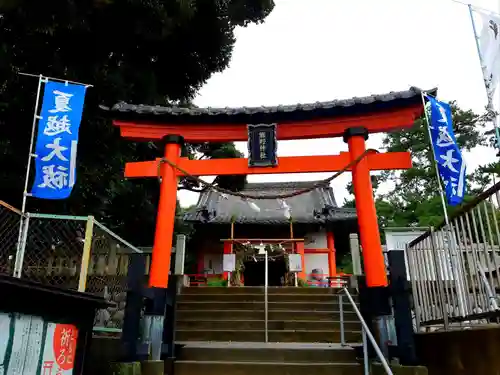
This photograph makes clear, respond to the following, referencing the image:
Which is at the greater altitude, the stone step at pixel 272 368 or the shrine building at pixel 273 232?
the shrine building at pixel 273 232

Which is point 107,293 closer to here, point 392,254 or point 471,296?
point 392,254

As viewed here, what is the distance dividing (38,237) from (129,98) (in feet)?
16.0

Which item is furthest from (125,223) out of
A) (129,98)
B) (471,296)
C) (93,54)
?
(471,296)

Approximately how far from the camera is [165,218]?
711cm

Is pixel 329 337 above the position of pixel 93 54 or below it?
below

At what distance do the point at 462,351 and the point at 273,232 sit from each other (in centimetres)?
1281

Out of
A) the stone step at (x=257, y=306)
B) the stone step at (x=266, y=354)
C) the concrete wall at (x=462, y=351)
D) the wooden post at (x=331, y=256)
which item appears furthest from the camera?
the wooden post at (x=331, y=256)

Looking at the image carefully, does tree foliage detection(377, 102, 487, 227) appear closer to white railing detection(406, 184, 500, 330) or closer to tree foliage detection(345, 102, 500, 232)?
tree foliage detection(345, 102, 500, 232)

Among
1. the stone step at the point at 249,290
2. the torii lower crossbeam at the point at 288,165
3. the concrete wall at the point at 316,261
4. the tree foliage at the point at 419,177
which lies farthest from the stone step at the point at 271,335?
the tree foliage at the point at 419,177

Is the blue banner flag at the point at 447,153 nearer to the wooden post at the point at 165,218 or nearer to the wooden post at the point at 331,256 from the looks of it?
the wooden post at the point at 165,218

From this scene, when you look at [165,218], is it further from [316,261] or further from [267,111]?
[316,261]

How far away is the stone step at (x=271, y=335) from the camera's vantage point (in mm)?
6816

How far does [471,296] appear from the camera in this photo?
3.68 meters

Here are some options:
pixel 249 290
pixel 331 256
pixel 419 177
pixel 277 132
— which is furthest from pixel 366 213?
pixel 419 177
